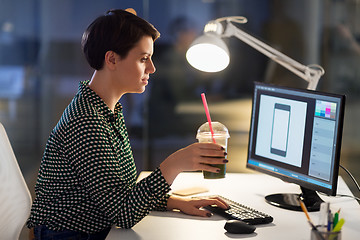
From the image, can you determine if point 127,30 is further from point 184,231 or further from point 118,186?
point 184,231

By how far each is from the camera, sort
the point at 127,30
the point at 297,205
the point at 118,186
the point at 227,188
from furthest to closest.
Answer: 1. the point at 227,188
2. the point at 297,205
3. the point at 127,30
4. the point at 118,186

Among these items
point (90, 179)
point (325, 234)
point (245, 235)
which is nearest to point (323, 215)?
point (325, 234)

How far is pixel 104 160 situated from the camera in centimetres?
153

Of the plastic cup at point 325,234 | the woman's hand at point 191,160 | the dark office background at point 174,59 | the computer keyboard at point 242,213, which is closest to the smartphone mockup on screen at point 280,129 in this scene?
the computer keyboard at point 242,213

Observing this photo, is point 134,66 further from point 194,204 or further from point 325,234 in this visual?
point 325,234

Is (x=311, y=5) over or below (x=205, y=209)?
over

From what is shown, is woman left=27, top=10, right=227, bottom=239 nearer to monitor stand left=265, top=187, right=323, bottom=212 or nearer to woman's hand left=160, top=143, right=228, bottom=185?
woman's hand left=160, top=143, right=228, bottom=185

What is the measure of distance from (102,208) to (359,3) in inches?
103

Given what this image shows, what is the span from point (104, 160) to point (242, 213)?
491mm

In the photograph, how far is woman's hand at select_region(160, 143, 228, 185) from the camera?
156 cm

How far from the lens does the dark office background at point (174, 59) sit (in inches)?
135

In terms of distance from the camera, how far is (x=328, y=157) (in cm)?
168

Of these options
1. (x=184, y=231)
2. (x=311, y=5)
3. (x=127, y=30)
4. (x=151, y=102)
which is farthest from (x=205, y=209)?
(x=311, y=5)

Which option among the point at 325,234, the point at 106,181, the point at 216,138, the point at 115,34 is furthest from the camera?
the point at 216,138
